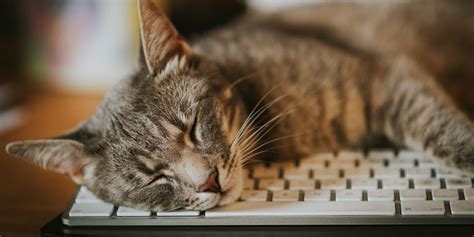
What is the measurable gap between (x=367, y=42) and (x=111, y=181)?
0.84 meters

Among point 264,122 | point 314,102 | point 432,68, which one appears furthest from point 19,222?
point 432,68

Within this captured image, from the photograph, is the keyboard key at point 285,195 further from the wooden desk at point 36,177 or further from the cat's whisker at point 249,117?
the wooden desk at point 36,177

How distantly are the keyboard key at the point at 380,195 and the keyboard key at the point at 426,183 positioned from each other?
2.2 inches

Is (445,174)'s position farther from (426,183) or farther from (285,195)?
(285,195)

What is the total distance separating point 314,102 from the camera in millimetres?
1192

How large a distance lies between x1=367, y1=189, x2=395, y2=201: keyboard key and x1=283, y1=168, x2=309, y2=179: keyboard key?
0.14 m

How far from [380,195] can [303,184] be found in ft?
0.45

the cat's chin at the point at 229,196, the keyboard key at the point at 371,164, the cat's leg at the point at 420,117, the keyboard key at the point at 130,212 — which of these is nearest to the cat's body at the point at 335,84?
the cat's leg at the point at 420,117

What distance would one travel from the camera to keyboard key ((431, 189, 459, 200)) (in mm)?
839

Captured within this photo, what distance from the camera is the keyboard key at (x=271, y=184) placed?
37.0 inches

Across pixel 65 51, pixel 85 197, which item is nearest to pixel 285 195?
pixel 85 197

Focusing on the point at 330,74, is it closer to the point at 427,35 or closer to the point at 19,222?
the point at 427,35

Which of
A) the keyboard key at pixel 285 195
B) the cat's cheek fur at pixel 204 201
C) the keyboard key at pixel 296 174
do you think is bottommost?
the cat's cheek fur at pixel 204 201

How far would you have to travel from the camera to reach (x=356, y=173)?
96cm
